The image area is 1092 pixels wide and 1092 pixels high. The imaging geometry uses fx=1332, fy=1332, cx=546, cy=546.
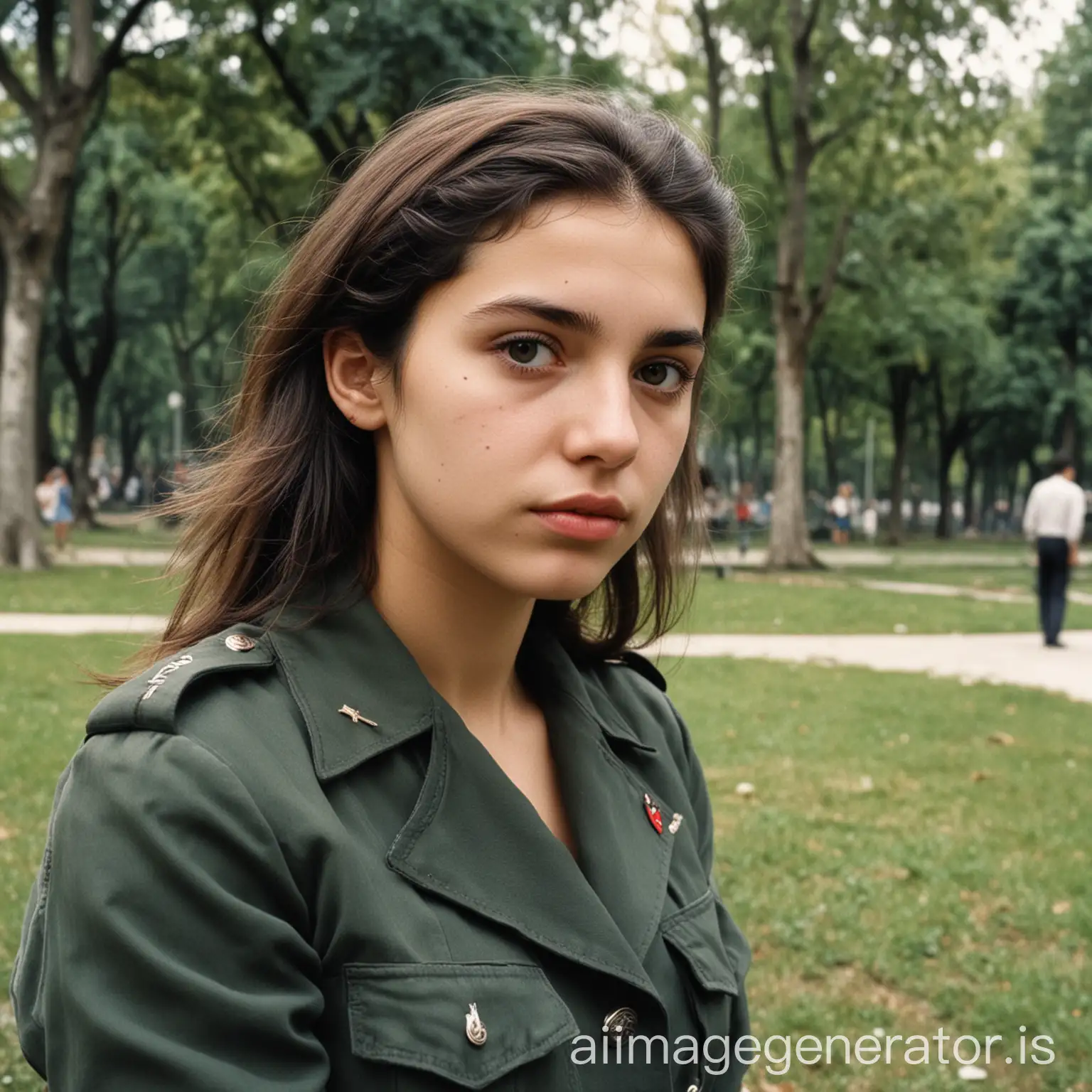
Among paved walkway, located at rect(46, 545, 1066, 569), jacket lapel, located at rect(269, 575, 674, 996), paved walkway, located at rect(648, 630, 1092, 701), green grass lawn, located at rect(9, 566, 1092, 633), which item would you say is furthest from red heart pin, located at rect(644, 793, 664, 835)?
paved walkway, located at rect(46, 545, 1066, 569)

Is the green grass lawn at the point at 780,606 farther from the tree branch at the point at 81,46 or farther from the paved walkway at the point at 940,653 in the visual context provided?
the tree branch at the point at 81,46

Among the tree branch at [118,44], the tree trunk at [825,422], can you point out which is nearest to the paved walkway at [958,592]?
the tree branch at [118,44]

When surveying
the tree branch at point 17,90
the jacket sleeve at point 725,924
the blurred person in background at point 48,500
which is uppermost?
the tree branch at point 17,90

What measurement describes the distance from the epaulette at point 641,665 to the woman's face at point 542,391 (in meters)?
0.68

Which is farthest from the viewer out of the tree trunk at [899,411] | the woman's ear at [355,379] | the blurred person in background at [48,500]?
the tree trunk at [899,411]

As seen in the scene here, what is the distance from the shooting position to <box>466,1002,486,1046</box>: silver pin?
4.97 ft

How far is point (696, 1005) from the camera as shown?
73.0 inches

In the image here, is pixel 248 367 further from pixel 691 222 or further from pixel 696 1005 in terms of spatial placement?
pixel 696 1005

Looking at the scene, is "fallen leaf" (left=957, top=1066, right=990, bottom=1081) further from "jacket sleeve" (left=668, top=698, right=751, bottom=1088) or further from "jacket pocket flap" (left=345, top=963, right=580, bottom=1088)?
"jacket pocket flap" (left=345, top=963, right=580, bottom=1088)

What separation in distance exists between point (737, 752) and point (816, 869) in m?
2.33

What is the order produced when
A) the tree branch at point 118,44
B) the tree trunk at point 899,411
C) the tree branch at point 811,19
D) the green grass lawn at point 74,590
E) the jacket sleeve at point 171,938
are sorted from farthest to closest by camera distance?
the tree trunk at point 899,411, the tree branch at point 811,19, the tree branch at point 118,44, the green grass lawn at point 74,590, the jacket sleeve at point 171,938

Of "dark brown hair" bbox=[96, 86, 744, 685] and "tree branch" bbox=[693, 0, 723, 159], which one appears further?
"tree branch" bbox=[693, 0, 723, 159]

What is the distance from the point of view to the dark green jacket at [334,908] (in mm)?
1354

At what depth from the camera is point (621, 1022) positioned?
1.67m
